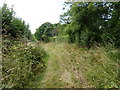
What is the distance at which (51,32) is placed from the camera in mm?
12445

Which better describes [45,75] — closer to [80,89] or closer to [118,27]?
[80,89]

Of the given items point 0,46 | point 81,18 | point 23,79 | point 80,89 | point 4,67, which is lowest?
point 80,89

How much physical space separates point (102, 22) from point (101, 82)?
391 cm

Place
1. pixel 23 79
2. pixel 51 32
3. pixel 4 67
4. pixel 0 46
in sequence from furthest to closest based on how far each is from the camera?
pixel 51 32, pixel 0 46, pixel 23 79, pixel 4 67

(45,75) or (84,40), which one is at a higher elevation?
(84,40)

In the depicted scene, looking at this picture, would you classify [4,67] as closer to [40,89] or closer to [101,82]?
[40,89]

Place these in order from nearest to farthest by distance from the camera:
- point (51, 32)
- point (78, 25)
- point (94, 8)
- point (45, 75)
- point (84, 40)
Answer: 1. point (45, 75)
2. point (94, 8)
3. point (84, 40)
4. point (78, 25)
5. point (51, 32)

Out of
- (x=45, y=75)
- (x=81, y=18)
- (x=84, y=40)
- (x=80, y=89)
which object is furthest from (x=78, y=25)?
(x=80, y=89)

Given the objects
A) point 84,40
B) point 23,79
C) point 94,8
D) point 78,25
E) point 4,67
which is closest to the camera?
point 4,67

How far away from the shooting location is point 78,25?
667 cm

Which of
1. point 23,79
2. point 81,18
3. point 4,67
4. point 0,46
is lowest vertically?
point 23,79

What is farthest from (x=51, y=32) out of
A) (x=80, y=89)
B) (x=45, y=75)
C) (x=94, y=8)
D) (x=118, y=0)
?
(x=80, y=89)

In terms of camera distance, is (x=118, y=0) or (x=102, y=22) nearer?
(x=118, y=0)

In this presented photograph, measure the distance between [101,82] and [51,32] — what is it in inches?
423
